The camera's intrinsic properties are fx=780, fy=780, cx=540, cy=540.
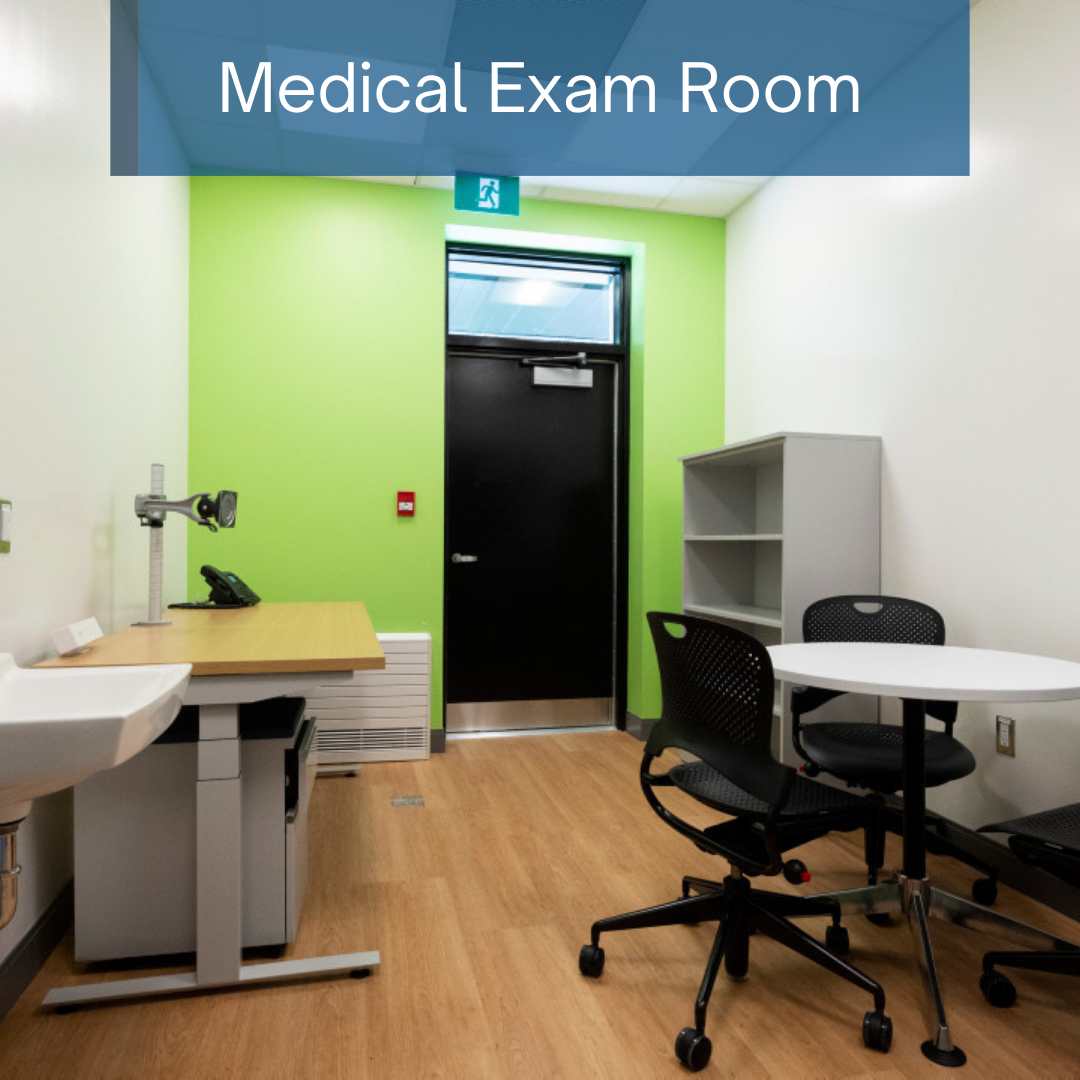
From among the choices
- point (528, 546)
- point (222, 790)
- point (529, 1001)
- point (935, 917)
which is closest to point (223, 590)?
point (222, 790)

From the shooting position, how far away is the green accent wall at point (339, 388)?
3.96 meters

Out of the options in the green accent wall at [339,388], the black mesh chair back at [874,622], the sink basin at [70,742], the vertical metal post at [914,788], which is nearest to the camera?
the sink basin at [70,742]

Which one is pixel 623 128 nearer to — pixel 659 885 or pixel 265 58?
pixel 265 58

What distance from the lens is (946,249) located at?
2867 millimetres

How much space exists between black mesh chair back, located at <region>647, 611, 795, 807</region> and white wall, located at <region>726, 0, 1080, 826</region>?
1338 millimetres

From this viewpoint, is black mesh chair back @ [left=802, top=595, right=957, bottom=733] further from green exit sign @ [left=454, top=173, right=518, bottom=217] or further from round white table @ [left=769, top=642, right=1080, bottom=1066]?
green exit sign @ [left=454, top=173, right=518, bottom=217]

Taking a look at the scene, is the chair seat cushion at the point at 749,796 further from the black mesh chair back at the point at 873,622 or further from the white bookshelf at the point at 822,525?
the white bookshelf at the point at 822,525

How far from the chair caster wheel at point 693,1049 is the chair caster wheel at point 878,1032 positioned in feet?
1.14

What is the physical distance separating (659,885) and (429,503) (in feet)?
7.79

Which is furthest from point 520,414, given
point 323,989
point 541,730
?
point 323,989

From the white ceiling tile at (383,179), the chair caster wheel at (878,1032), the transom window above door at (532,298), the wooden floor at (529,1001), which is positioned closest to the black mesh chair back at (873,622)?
the wooden floor at (529,1001)

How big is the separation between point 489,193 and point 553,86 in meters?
0.87

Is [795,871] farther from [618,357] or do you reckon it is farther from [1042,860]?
[618,357]

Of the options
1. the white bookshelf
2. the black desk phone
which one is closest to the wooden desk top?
the black desk phone
